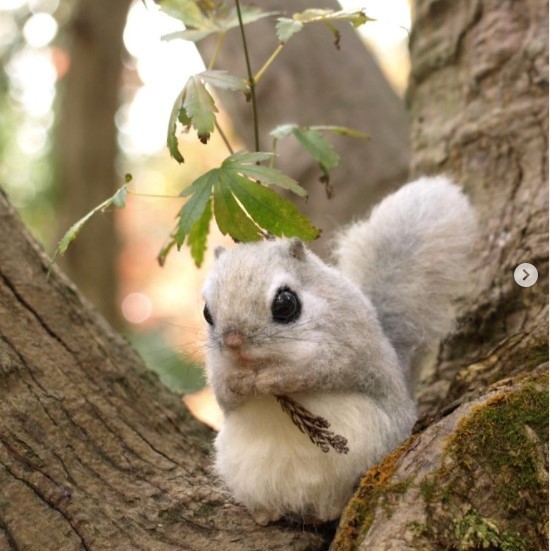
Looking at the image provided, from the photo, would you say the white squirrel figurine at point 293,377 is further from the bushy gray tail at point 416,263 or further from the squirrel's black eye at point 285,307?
the bushy gray tail at point 416,263

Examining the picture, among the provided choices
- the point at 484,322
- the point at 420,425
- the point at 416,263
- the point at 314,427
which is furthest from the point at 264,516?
the point at 484,322

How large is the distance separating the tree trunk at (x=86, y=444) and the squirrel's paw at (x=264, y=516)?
0.02 metres

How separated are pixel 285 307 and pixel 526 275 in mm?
951

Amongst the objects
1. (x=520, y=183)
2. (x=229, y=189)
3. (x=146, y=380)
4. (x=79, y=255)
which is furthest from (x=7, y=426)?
(x=79, y=255)

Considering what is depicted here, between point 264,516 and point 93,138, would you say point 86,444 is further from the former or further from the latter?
point 93,138

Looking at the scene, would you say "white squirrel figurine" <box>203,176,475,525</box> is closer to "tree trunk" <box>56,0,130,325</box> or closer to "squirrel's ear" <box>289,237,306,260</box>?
"squirrel's ear" <box>289,237,306,260</box>

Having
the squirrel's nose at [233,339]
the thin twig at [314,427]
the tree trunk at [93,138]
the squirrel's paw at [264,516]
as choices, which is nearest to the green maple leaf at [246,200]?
the squirrel's nose at [233,339]

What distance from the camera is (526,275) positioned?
2391mm

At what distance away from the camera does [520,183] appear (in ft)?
8.87

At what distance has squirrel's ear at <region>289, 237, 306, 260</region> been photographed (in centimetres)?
193

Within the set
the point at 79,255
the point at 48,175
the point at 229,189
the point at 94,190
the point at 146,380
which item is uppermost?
the point at 48,175

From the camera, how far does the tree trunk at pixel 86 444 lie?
1.77 m

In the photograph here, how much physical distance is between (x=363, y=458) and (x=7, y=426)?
83cm

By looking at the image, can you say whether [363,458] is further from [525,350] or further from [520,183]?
[520,183]
